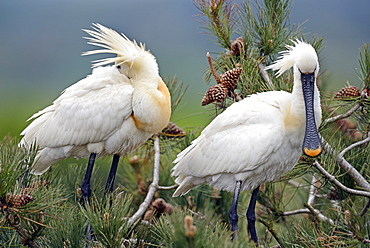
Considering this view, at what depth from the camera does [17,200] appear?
1.69m

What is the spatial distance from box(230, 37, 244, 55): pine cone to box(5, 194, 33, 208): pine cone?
1.33 m

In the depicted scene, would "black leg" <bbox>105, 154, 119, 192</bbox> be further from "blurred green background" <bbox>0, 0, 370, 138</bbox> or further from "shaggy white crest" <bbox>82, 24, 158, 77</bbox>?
"blurred green background" <bbox>0, 0, 370, 138</bbox>

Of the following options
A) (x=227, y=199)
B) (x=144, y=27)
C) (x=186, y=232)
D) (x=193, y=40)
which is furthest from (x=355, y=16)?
(x=186, y=232)

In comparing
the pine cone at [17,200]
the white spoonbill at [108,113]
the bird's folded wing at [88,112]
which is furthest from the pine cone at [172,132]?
the pine cone at [17,200]

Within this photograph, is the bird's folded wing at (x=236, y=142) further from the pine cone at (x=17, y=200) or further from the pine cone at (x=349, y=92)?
the pine cone at (x=17, y=200)

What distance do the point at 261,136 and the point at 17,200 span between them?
1088 millimetres

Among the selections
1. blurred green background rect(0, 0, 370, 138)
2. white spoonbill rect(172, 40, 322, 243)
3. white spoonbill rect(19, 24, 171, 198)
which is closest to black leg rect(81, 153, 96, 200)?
white spoonbill rect(19, 24, 171, 198)

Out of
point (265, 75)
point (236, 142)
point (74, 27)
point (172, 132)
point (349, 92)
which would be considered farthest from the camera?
point (74, 27)

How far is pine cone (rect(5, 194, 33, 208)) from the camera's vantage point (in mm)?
1679

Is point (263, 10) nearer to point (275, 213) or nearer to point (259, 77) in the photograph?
point (259, 77)

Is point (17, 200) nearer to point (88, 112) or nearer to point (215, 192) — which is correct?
point (88, 112)

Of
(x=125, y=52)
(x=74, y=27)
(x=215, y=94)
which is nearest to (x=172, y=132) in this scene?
(x=125, y=52)

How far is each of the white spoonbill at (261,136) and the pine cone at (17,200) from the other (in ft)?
3.42

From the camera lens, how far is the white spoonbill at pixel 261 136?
90.1 inches
